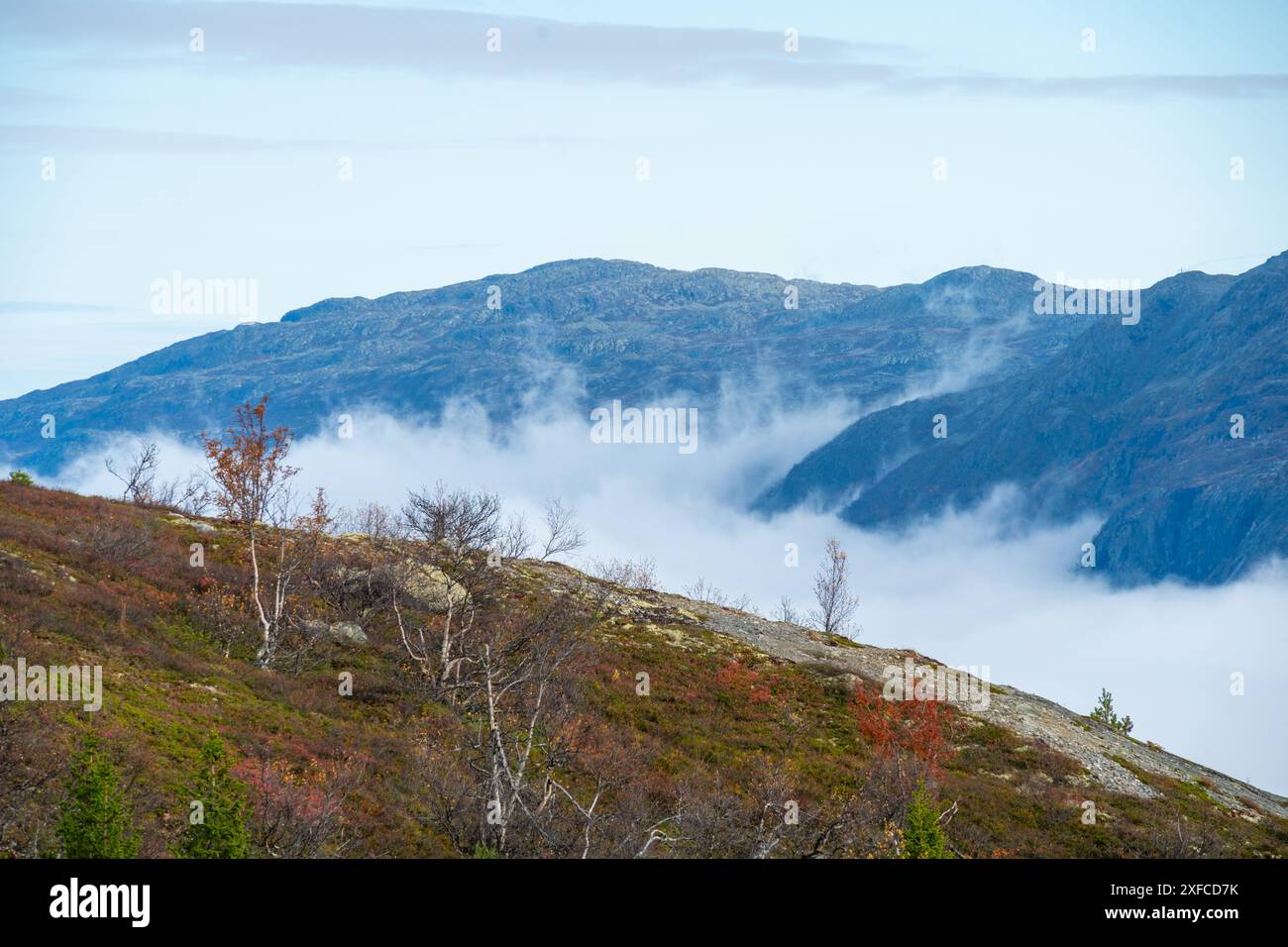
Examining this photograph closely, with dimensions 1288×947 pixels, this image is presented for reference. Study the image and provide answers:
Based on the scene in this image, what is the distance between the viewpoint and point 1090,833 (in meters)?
41.5

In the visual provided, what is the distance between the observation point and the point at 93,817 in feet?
58.2

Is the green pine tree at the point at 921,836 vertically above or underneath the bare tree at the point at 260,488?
underneath

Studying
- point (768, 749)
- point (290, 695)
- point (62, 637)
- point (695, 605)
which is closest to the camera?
point (62, 637)

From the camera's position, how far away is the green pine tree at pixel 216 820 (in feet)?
58.7

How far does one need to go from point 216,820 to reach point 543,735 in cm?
2315

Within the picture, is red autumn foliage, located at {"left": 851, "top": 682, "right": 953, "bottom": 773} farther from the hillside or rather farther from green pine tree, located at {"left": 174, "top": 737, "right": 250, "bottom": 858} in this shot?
green pine tree, located at {"left": 174, "top": 737, "right": 250, "bottom": 858}

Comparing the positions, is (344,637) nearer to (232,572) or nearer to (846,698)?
(232,572)

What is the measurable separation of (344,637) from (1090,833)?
105 ft

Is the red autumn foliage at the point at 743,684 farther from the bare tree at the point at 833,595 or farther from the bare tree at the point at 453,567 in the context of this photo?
the bare tree at the point at 833,595

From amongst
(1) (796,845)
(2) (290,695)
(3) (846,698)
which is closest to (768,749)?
(3) (846,698)

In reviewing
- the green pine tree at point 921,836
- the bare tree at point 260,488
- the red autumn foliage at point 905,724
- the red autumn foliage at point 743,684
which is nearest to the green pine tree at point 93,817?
the green pine tree at point 921,836

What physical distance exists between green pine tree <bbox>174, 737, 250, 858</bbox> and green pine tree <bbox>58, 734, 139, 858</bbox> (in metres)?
1.07

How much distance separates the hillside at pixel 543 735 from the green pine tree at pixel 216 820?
9.49 feet
